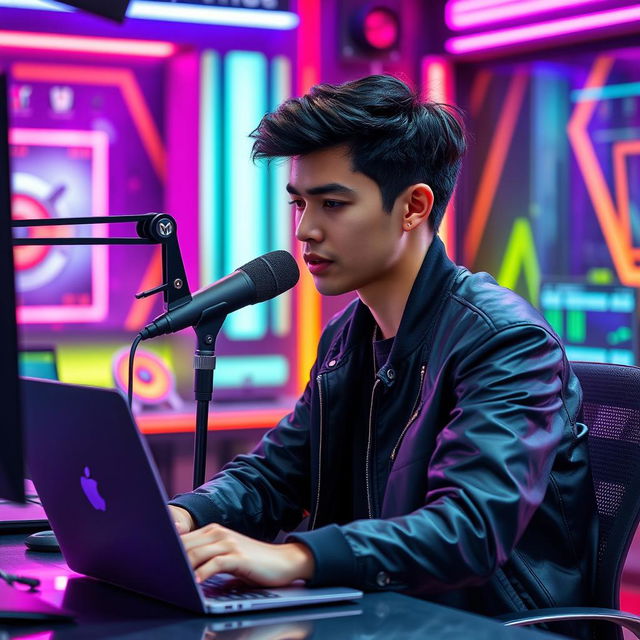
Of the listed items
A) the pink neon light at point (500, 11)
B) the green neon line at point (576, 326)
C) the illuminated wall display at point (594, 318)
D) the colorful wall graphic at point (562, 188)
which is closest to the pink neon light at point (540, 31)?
the pink neon light at point (500, 11)

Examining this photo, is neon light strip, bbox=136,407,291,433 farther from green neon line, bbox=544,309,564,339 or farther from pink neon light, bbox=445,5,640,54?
pink neon light, bbox=445,5,640,54

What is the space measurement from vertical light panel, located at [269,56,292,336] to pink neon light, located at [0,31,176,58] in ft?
1.47

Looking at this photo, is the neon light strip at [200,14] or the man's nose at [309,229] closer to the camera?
the man's nose at [309,229]

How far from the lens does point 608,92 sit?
14.8ft

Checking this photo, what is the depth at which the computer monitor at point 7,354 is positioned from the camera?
1.05 meters

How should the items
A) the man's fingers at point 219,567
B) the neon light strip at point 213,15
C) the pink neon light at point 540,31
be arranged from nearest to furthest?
the man's fingers at point 219,567
the pink neon light at point 540,31
the neon light strip at point 213,15

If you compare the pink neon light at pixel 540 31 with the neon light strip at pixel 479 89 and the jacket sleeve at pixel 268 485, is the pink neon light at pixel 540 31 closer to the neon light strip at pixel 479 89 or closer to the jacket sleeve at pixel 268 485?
the neon light strip at pixel 479 89

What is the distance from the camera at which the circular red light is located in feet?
15.6

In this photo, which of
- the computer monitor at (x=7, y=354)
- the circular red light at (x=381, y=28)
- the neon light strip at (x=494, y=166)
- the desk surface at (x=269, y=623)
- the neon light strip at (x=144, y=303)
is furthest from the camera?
the neon light strip at (x=494, y=166)

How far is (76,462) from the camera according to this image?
53.0 inches

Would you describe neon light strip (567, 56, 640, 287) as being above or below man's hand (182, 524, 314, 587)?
above

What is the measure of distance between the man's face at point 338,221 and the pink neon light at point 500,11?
2.73 metres

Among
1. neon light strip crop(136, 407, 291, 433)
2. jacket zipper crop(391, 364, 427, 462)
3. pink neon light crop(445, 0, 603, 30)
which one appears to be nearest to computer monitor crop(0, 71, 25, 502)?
jacket zipper crop(391, 364, 427, 462)

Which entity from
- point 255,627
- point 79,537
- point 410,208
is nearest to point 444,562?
point 255,627
